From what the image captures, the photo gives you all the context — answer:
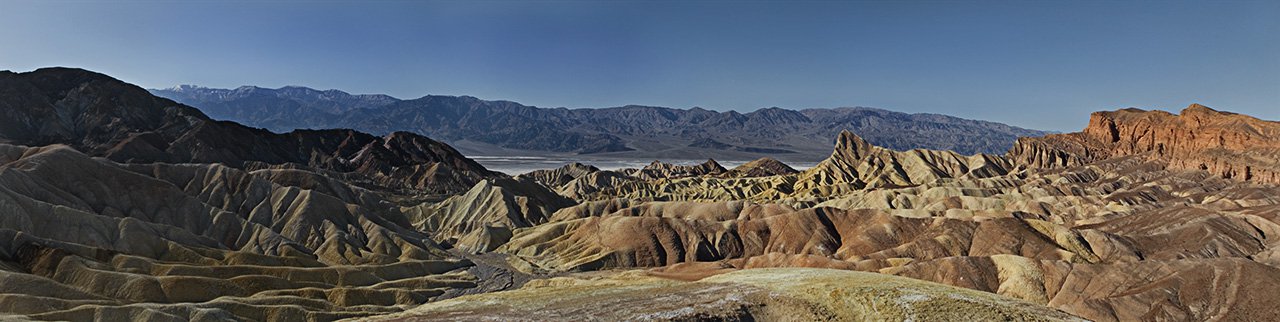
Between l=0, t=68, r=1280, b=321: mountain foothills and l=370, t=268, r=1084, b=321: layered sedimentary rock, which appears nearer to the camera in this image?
l=370, t=268, r=1084, b=321: layered sedimentary rock

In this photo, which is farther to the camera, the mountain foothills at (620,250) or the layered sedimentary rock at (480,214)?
the layered sedimentary rock at (480,214)

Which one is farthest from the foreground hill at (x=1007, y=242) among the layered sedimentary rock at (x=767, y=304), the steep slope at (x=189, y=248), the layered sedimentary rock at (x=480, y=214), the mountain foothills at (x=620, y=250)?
the steep slope at (x=189, y=248)

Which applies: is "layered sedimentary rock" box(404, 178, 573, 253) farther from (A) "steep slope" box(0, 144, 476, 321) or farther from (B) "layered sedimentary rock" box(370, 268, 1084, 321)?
(B) "layered sedimentary rock" box(370, 268, 1084, 321)

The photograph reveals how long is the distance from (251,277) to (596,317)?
2223 inches

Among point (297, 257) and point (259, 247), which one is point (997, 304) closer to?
point (297, 257)

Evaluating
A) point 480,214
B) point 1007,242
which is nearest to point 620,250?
point 480,214

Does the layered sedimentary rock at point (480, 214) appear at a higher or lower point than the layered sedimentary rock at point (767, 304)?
lower

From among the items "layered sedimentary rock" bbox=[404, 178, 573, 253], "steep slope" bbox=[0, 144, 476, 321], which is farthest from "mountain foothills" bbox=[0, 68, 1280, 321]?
"layered sedimentary rock" bbox=[404, 178, 573, 253]

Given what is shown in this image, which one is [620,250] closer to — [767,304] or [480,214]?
[480,214]

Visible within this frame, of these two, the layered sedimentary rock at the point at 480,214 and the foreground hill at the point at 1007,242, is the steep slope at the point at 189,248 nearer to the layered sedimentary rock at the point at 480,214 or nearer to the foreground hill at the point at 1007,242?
the layered sedimentary rock at the point at 480,214

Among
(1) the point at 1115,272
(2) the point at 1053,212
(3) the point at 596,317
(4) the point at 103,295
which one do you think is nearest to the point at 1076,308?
(1) the point at 1115,272

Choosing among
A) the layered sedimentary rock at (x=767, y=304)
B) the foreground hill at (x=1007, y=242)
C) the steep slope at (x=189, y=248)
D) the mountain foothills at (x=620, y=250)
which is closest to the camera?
the layered sedimentary rock at (x=767, y=304)

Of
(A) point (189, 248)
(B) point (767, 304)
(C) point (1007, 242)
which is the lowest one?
(A) point (189, 248)

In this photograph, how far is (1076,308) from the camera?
68125mm
